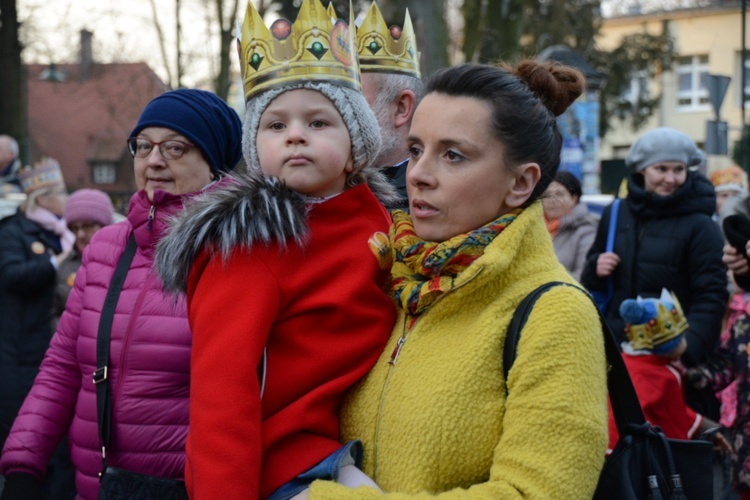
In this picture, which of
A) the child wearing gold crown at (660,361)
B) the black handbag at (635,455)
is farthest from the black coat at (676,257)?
the black handbag at (635,455)

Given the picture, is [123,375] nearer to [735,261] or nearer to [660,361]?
[660,361]

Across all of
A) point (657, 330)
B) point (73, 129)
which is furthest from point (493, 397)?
point (73, 129)

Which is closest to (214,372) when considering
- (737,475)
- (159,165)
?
(159,165)

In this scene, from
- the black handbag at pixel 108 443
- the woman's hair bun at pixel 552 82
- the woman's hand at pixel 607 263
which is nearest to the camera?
the woman's hair bun at pixel 552 82

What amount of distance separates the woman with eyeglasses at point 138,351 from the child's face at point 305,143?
0.59 metres

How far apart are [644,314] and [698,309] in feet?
2.91

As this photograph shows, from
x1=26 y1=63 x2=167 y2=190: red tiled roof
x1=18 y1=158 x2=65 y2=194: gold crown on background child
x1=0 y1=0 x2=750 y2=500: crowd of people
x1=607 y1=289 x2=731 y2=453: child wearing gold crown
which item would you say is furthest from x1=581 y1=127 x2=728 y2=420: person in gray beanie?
x1=26 y1=63 x2=167 y2=190: red tiled roof

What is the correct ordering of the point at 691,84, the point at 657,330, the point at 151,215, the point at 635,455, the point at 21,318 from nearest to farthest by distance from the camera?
1. the point at 635,455
2. the point at 151,215
3. the point at 657,330
4. the point at 21,318
5. the point at 691,84

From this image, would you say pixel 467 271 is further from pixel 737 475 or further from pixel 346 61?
pixel 737 475

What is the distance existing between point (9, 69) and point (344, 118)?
46.2 ft

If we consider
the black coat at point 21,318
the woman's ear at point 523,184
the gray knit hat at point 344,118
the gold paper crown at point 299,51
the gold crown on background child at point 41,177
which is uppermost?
the gold paper crown at point 299,51

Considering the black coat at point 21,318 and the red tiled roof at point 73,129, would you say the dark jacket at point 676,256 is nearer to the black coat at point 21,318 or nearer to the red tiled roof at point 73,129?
the black coat at point 21,318

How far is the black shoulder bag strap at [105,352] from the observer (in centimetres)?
287

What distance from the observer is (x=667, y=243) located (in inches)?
210
